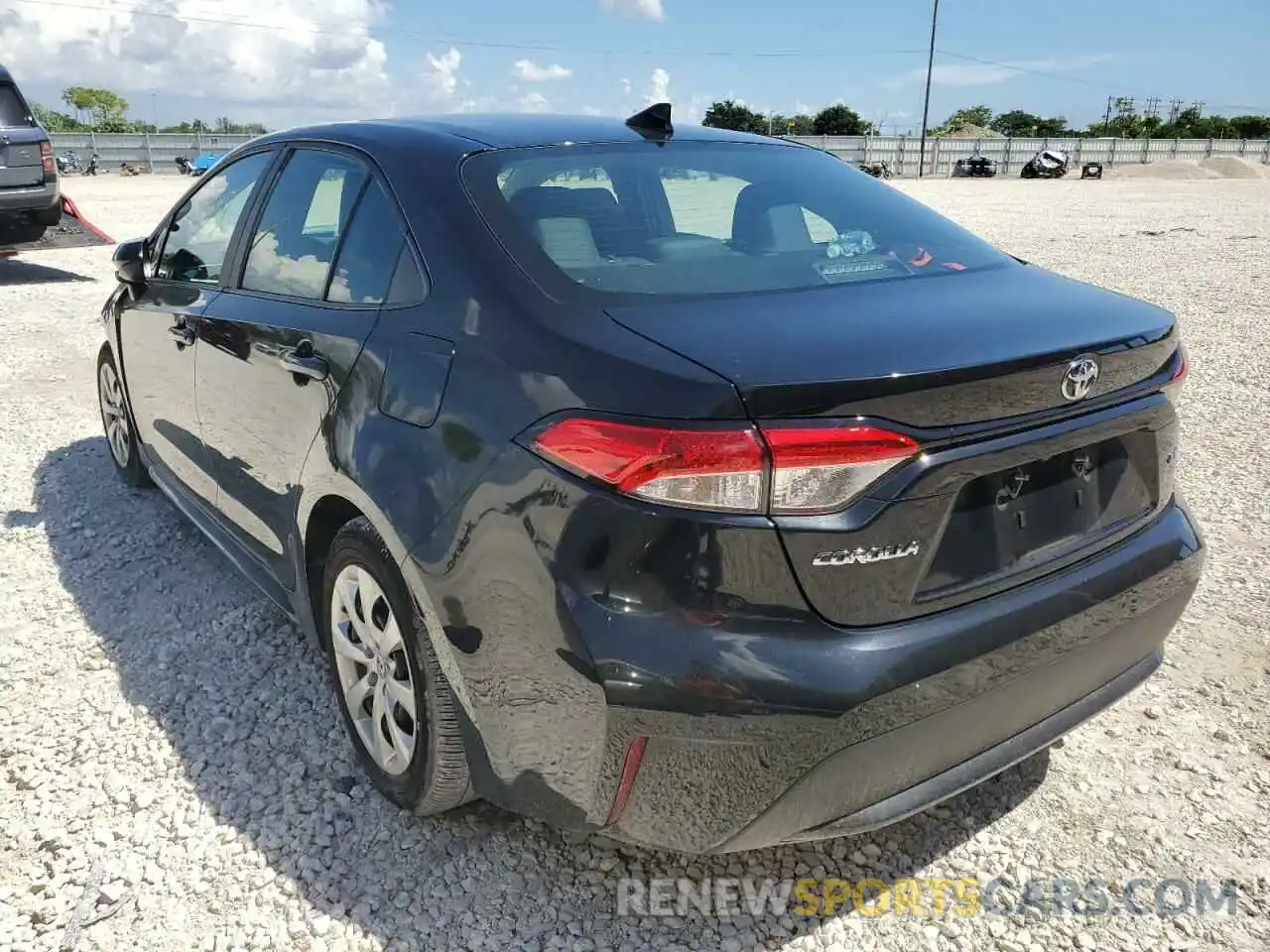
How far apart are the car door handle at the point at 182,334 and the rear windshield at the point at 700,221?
147 centimetres

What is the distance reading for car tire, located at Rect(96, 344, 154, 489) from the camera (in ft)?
15.1

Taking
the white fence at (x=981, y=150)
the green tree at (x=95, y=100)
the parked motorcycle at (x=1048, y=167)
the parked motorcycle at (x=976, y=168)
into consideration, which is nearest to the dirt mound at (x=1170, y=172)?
the parked motorcycle at (x=1048, y=167)

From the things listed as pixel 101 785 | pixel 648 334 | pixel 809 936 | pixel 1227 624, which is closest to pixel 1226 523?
pixel 1227 624

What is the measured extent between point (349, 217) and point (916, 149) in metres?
52.8

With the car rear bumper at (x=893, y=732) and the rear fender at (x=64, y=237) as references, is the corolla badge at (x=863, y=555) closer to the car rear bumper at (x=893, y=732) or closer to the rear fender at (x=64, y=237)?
the car rear bumper at (x=893, y=732)

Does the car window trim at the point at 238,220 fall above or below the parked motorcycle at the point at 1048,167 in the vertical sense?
above

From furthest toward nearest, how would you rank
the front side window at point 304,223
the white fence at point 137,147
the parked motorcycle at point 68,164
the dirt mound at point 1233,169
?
the dirt mound at point 1233,169 → the white fence at point 137,147 → the parked motorcycle at point 68,164 → the front side window at point 304,223

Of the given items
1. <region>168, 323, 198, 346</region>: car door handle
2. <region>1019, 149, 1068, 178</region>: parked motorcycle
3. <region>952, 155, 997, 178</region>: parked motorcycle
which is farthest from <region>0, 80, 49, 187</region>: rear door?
<region>952, 155, 997, 178</region>: parked motorcycle

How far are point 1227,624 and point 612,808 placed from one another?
2.63 metres

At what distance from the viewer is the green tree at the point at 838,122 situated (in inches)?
3219

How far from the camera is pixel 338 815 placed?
2594 mm

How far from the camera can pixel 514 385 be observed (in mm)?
1954

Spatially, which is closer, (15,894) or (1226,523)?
(15,894)

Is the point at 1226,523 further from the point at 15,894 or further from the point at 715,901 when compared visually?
the point at 15,894
